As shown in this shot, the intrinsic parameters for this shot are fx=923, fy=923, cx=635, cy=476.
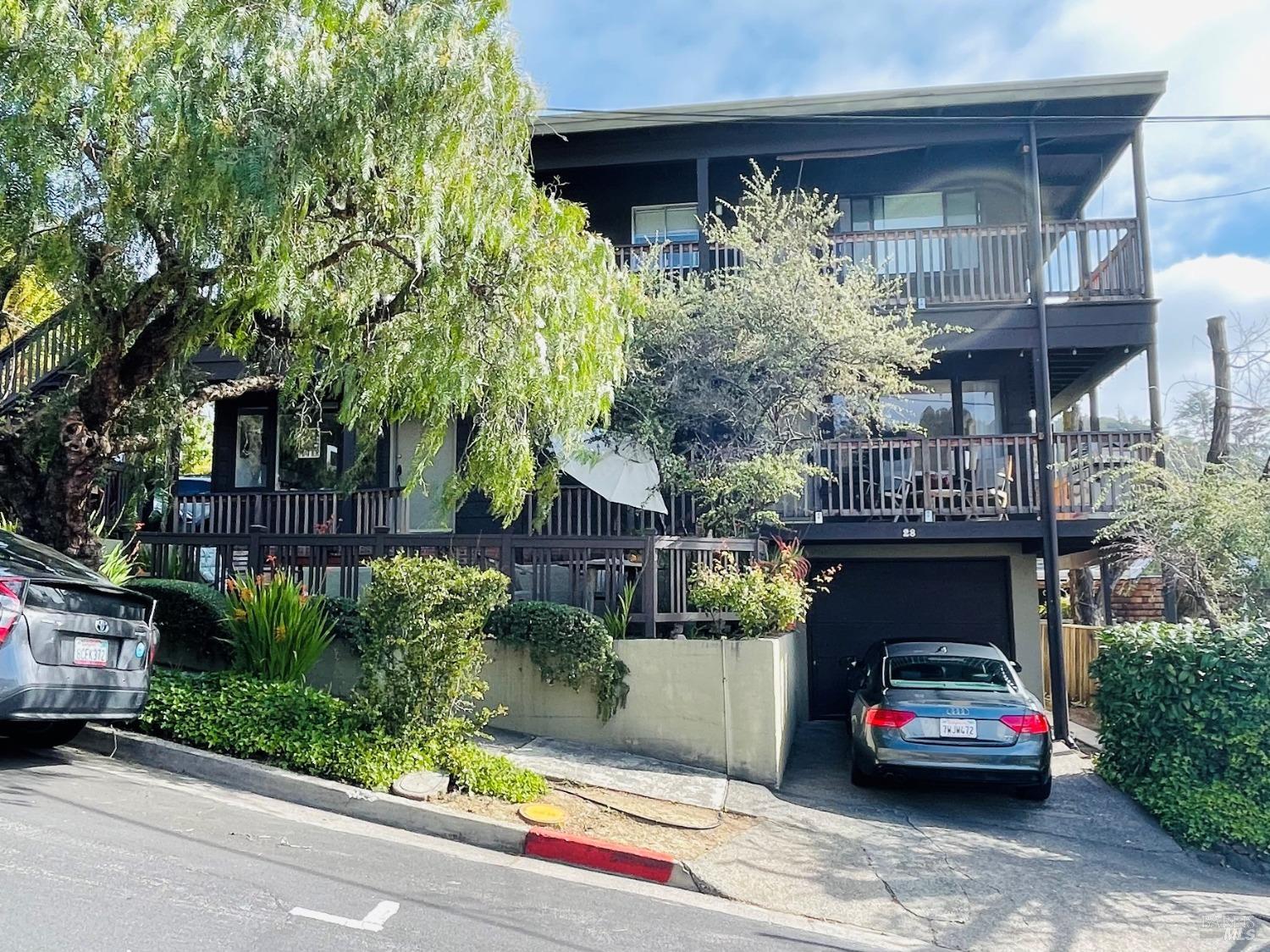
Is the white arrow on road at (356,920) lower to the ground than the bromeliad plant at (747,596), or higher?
lower

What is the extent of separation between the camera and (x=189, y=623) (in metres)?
8.84

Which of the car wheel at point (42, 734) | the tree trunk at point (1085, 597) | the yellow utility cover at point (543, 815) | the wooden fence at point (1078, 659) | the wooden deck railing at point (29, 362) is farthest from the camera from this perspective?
the tree trunk at point (1085, 597)

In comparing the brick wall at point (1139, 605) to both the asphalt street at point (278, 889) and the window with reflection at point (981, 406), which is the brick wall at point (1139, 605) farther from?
the asphalt street at point (278, 889)

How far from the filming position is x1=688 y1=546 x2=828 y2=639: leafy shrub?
883 centimetres

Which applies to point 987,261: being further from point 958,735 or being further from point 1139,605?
point 1139,605

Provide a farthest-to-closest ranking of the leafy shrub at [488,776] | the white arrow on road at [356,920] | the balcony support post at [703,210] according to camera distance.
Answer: the balcony support post at [703,210] → the leafy shrub at [488,776] → the white arrow on road at [356,920]

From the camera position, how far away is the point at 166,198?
6738mm

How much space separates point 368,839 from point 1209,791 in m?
6.42

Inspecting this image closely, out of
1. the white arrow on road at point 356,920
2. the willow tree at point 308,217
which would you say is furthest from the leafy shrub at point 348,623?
the white arrow on road at point 356,920

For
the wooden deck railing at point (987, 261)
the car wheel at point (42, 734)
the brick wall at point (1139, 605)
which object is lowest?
the car wheel at point (42, 734)

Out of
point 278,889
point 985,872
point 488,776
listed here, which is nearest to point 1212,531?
point 985,872

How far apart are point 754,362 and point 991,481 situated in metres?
3.72

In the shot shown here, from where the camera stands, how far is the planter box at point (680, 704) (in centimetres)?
838

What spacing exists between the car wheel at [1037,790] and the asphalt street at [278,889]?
356 cm
